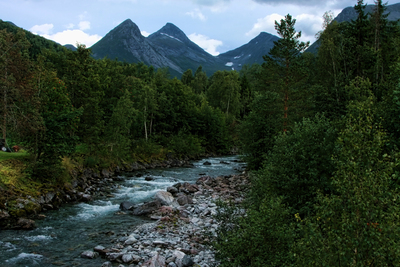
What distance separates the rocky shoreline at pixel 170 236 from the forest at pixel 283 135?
7.29 feet

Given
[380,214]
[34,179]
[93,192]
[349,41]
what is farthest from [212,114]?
[380,214]

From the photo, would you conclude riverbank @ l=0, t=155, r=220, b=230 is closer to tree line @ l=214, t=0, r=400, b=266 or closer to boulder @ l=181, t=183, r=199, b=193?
boulder @ l=181, t=183, r=199, b=193

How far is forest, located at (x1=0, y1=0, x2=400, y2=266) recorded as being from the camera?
247 inches

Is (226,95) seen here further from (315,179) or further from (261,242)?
(261,242)

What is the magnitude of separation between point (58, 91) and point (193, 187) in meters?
14.5

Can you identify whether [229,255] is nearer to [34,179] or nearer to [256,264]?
[256,264]

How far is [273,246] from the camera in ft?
29.9

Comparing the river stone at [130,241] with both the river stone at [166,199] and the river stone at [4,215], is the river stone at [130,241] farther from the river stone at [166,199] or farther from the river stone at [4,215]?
the river stone at [4,215]

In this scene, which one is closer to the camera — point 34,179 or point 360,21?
point 34,179

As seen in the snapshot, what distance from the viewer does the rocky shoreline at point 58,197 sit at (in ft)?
53.3

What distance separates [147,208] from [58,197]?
668 centimetres

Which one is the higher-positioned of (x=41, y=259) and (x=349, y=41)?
(x=349, y=41)

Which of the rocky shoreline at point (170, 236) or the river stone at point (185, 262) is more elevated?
the river stone at point (185, 262)

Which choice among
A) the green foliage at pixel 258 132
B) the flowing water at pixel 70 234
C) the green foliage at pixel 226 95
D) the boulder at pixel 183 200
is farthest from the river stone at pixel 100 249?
the green foliage at pixel 226 95
